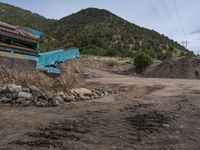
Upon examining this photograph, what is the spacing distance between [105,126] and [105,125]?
10 centimetres

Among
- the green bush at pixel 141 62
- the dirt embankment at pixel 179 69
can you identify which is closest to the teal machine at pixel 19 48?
the dirt embankment at pixel 179 69

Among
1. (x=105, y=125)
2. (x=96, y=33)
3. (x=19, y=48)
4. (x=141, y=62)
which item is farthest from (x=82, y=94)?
(x=96, y=33)

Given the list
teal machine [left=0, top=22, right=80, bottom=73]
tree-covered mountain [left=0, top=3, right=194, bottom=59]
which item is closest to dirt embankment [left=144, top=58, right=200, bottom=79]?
teal machine [left=0, top=22, right=80, bottom=73]

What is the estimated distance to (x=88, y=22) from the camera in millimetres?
72500

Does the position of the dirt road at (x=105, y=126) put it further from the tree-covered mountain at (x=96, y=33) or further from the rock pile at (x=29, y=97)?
the tree-covered mountain at (x=96, y=33)

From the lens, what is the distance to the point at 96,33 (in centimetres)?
6375

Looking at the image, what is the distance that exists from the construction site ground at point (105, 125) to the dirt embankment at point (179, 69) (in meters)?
17.5

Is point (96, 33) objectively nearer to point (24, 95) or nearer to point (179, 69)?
→ point (179, 69)

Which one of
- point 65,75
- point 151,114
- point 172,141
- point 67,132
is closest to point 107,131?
point 67,132

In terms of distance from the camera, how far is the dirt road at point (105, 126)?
23.8 ft

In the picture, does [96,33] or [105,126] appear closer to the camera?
[105,126]

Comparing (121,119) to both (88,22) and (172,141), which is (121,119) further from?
(88,22)

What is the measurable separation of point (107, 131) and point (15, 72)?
659cm

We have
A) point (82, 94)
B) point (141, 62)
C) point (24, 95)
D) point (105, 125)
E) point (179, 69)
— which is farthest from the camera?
point (141, 62)
